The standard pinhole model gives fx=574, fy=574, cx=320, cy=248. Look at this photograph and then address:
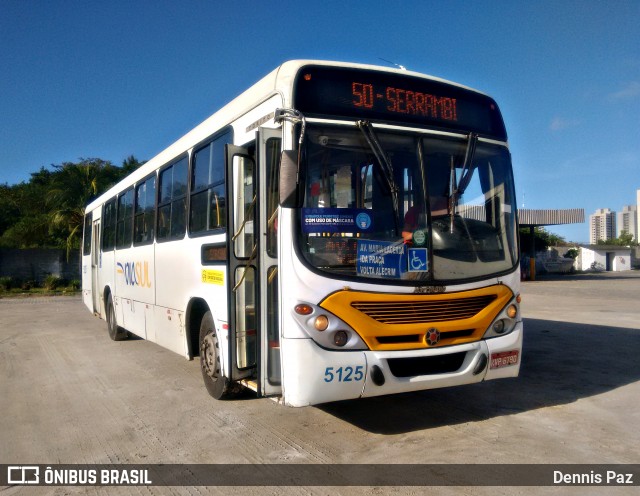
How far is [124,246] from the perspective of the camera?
36.1ft

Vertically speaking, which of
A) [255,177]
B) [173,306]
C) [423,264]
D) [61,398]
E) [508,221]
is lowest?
[61,398]

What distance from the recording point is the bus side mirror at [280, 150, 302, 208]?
4.86 metres

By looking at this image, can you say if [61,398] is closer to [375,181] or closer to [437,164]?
[375,181]

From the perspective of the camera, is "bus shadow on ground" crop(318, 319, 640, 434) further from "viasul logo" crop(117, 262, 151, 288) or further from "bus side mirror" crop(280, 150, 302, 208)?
"viasul logo" crop(117, 262, 151, 288)

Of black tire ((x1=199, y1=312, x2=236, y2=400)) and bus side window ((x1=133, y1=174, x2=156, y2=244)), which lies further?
bus side window ((x1=133, y1=174, x2=156, y2=244))

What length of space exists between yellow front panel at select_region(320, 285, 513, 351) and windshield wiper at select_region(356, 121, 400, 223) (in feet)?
2.82

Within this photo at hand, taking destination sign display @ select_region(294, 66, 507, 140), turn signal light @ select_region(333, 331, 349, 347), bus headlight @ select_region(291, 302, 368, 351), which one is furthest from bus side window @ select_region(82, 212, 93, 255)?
turn signal light @ select_region(333, 331, 349, 347)

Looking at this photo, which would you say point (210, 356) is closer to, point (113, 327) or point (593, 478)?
point (593, 478)

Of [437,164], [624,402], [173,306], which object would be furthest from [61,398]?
[624,402]

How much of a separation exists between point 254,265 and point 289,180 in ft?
3.57

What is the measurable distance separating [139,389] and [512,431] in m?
4.98

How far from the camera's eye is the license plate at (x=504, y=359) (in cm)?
570

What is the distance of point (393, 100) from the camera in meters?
5.64

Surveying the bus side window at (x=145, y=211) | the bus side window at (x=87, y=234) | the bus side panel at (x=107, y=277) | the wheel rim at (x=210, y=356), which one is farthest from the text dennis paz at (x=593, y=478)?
the bus side window at (x=87, y=234)
